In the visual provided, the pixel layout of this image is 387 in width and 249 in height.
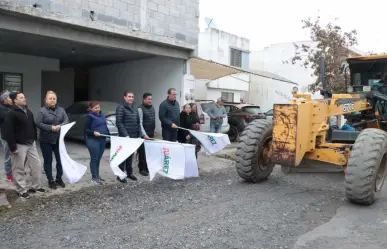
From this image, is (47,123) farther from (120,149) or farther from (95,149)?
(120,149)

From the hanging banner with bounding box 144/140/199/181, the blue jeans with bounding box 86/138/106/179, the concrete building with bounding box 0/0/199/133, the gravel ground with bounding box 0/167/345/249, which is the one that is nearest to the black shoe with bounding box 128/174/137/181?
the gravel ground with bounding box 0/167/345/249

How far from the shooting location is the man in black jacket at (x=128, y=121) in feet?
22.9

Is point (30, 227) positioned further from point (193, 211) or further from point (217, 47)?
Result: point (217, 47)

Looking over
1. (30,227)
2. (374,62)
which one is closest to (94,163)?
(30,227)

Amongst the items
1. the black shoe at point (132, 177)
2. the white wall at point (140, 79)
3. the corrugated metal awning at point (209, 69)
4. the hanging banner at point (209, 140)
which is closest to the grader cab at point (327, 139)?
the hanging banner at point (209, 140)

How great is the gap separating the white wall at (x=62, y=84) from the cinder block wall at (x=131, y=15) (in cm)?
681

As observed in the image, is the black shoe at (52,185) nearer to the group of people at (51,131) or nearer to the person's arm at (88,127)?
the group of people at (51,131)

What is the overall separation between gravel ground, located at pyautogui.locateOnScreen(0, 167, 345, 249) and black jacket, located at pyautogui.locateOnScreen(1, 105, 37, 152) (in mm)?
900

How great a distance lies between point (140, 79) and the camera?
44.9ft

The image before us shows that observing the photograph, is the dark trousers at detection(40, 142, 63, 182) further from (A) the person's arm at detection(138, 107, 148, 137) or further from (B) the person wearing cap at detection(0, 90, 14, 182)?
(A) the person's arm at detection(138, 107, 148, 137)

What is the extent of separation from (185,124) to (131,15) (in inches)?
135

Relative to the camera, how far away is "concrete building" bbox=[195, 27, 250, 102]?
23.0 metres

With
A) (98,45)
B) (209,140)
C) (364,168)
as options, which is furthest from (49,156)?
(364,168)

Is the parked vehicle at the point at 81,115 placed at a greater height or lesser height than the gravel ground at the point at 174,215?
greater
